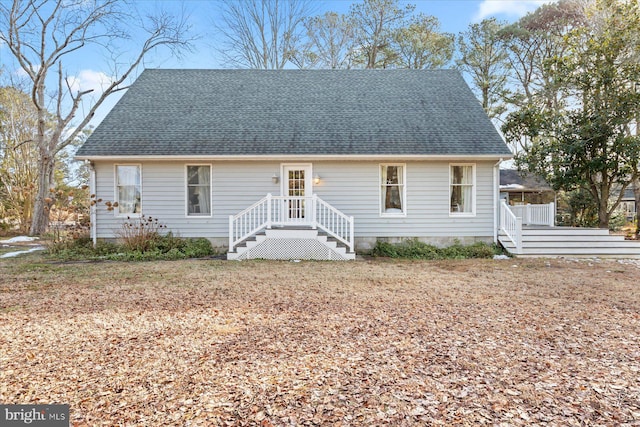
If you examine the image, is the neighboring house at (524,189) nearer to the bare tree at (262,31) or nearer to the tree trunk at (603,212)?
the tree trunk at (603,212)

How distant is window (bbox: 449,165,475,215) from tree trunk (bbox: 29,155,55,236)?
1609cm

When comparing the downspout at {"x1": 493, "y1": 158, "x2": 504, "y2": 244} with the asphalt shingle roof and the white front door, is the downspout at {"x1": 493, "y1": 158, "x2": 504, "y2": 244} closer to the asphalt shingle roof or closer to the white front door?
the asphalt shingle roof

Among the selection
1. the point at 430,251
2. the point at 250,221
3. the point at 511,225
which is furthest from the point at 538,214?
the point at 250,221

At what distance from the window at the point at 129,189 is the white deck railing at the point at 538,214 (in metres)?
12.3

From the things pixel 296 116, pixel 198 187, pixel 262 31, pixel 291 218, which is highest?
pixel 262 31

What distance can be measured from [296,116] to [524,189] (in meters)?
14.2

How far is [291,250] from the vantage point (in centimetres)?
898

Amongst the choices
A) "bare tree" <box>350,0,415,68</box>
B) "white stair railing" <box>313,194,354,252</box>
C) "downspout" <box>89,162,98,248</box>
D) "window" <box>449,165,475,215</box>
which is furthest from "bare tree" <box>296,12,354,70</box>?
"downspout" <box>89,162,98,248</box>

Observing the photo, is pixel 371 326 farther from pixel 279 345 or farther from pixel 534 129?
pixel 534 129

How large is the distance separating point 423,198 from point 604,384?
7.69m

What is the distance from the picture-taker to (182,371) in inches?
109

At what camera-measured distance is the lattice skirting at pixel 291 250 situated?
893 centimetres

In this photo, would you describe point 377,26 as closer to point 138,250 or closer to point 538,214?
point 538,214

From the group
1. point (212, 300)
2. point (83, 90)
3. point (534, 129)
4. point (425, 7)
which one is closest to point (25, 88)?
point (83, 90)
